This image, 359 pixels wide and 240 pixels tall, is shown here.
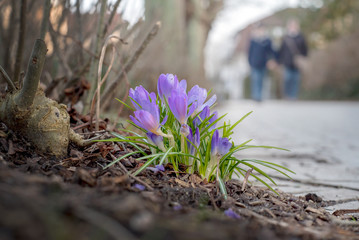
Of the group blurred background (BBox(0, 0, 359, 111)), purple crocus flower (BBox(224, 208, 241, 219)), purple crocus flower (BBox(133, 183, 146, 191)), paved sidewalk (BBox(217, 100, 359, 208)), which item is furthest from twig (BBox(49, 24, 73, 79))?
purple crocus flower (BBox(224, 208, 241, 219))

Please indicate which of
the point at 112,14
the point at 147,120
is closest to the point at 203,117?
the point at 147,120

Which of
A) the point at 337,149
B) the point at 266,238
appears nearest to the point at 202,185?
the point at 266,238

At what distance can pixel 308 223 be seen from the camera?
1.27 metres

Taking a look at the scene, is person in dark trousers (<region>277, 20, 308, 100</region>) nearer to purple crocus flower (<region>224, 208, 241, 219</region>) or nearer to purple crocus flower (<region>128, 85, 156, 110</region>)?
purple crocus flower (<region>128, 85, 156, 110</region>)

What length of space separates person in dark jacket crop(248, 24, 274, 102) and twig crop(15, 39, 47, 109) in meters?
11.6

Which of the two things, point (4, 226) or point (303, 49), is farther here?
point (303, 49)

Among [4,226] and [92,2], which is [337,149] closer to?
[92,2]

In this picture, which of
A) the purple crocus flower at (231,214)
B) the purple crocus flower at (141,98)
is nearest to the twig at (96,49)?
the purple crocus flower at (141,98)

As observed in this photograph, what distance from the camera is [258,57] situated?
12.6m

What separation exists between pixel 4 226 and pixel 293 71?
13.5 metres

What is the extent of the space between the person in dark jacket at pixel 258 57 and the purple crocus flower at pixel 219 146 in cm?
1123

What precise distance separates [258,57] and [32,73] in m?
11.8

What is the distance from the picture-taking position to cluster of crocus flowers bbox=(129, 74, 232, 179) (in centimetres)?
146

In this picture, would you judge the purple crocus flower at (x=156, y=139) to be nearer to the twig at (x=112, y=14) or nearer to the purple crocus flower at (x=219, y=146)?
the purple crocus flower at (x=219, y=146)
